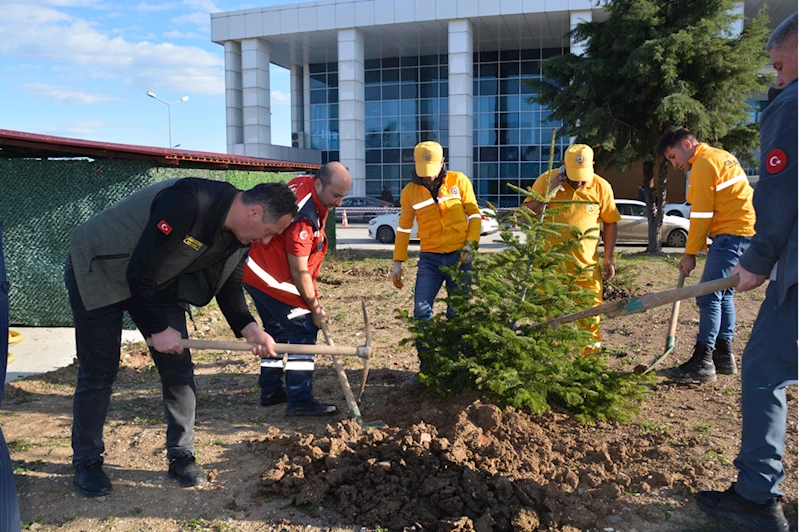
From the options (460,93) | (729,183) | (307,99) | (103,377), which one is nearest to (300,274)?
(103,377)

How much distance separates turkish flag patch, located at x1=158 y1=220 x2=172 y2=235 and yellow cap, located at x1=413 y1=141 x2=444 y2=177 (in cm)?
238

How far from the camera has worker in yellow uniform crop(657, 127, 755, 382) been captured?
488 cm

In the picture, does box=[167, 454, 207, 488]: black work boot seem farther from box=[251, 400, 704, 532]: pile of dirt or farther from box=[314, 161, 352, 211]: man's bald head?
box=[314, 161, 352, 211]: man's bald head

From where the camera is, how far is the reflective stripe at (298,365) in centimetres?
463

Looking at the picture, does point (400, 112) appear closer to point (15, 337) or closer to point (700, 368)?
point (15, 337)

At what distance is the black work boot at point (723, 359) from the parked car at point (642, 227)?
12.6m

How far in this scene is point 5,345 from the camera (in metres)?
2.64

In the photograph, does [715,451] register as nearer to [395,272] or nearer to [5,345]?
[395,272]

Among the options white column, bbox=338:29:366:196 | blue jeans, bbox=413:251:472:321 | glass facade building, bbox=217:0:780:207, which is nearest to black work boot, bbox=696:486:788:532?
blue jeans, bbox=413:251:472:321

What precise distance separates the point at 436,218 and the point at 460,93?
28380 millimetres

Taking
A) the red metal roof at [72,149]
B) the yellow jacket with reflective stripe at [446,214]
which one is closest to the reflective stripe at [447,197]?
the yellow jacket with reflective stripe at [446,214]

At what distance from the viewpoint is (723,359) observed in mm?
5359

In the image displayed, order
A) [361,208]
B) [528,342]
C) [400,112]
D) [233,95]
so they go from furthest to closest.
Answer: [400,112] → [233,95] → [361,208] → [528,342]

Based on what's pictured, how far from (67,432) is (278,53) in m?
35.7
